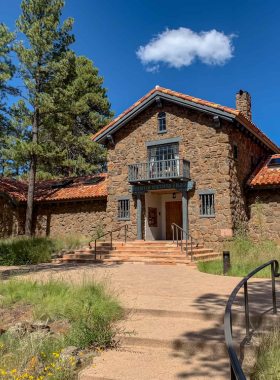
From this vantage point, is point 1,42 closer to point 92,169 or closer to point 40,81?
point 40,81

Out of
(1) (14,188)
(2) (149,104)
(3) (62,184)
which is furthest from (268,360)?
(1) (14,188)

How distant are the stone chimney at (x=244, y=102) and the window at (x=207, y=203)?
5.97m

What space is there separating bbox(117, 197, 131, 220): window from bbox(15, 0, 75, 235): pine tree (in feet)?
19.8

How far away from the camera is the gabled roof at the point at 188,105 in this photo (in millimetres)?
16517

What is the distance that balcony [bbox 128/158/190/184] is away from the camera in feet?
56.6

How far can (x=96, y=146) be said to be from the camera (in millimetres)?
30531

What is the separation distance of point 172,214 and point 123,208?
2.92 meters

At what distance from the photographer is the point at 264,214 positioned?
17.4 meters

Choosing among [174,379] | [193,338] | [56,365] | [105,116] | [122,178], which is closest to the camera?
[174,379]

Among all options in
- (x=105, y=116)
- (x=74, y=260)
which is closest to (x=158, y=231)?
(x=74, y=260)

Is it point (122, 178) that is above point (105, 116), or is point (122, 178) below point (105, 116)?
below

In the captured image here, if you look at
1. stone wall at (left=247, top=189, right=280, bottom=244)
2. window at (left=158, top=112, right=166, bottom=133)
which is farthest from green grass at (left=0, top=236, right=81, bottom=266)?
stone wall at (left=247, top=189, right=280, bottom=244)

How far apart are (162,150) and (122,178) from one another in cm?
273

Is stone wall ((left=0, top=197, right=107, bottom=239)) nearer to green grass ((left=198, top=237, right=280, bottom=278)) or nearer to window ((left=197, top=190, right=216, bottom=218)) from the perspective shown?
window ((left=197, top=190, right=216, bottom=218))
